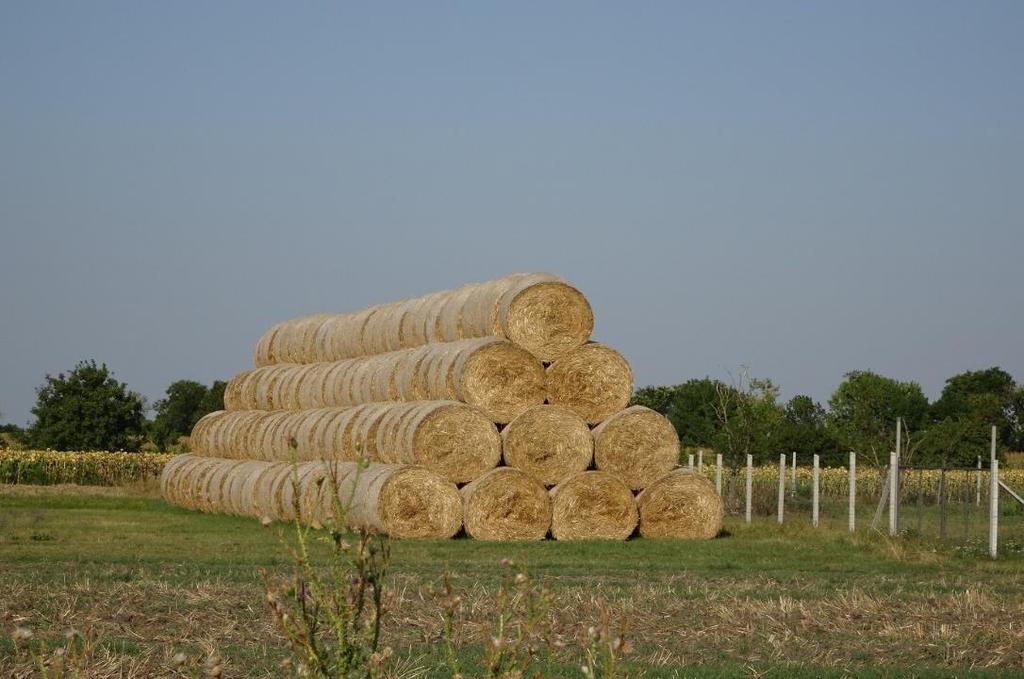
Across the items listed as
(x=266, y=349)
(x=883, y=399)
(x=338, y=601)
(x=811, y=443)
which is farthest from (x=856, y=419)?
(x=338, y=601)

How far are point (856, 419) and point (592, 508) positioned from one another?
77.2 feet

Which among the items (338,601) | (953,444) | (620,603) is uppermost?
(953,444)

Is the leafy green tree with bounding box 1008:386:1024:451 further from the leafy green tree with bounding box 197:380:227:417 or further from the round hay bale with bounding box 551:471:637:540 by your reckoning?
the round hay bale with bounding box 551:471:637:540

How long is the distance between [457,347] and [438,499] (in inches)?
→ 100.0

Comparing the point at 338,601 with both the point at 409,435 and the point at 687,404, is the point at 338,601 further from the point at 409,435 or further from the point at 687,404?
the point at 687,404

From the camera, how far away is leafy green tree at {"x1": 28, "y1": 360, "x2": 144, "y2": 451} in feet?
160

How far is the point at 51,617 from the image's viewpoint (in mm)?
10094

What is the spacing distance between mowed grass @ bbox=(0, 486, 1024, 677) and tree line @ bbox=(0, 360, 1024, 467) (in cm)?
636

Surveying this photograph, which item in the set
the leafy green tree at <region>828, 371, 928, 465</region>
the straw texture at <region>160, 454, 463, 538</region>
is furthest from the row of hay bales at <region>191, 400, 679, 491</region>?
the leafy green tree at <region>828, 371, 928, 465</region>

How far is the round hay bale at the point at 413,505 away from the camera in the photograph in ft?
63.6

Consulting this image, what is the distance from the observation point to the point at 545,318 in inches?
818

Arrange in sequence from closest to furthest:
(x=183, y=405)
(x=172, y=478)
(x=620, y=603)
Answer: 1. (x=620, y=603)
2. (x=172, y=478)
3. (x=183, y=405)

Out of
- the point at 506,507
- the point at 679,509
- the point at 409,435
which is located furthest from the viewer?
the point at 679,509

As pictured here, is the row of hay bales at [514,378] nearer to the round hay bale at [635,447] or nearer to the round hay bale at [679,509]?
the round hay bale at [635,447]
